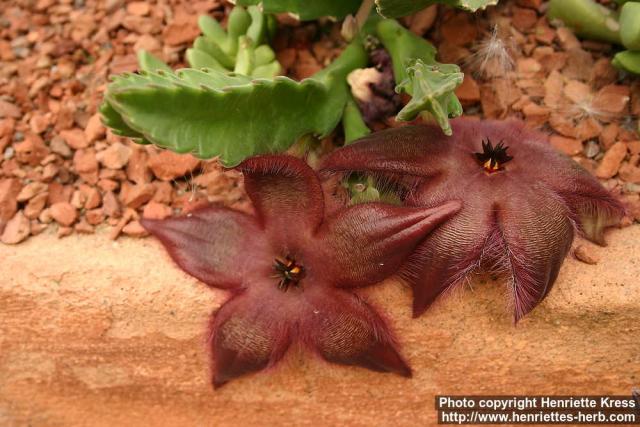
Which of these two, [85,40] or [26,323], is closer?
[26,323]

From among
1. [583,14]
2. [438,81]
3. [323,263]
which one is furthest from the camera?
[583,14]

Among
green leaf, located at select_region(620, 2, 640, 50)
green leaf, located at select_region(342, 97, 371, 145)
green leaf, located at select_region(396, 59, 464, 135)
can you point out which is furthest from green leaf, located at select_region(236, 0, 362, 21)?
green leaf, located at select_region(620, 2, 640, 50)

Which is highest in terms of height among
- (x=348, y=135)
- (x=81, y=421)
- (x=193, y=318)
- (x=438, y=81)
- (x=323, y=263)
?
(x=438, y=81)

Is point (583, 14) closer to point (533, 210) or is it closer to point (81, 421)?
point (533, 210)

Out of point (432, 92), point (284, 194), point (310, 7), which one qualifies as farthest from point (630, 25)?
point (284, 194)

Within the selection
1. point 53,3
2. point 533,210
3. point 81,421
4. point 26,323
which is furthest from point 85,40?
point 533,210

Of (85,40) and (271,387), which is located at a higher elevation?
(85,40)

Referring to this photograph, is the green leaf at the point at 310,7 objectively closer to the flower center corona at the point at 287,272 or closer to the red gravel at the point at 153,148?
the red gravel at the point at 153,148
